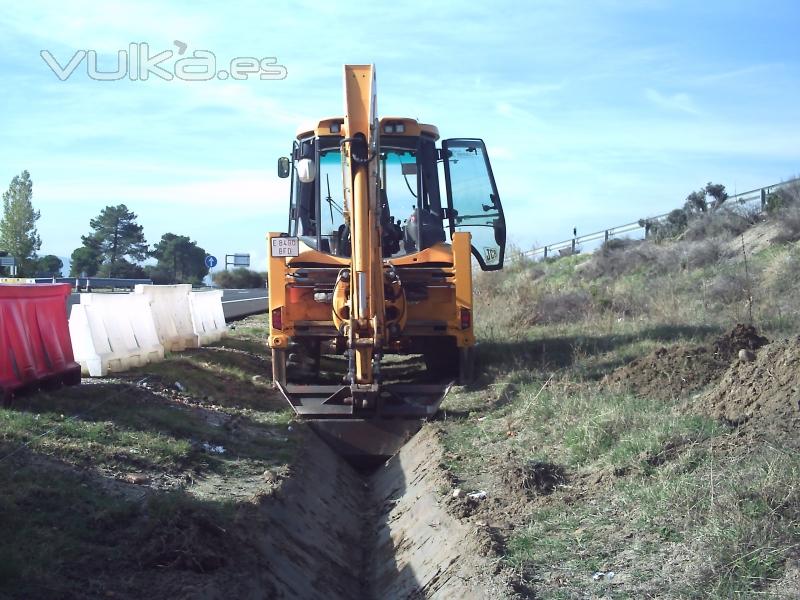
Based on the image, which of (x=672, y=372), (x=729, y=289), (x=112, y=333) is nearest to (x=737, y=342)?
(x=672, y=372)

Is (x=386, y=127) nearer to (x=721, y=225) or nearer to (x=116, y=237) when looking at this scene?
(x=721, y=225)

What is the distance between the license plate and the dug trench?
2.46 meters

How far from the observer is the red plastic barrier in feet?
29.6

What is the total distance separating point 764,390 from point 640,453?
4.77 feet

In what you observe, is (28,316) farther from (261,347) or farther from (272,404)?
(261,347)

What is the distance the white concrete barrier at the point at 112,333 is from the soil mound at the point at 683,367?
6161mm

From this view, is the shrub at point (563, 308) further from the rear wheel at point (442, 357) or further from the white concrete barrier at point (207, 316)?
the white concrete barrier at point (207, 316)

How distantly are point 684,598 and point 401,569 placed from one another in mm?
2849

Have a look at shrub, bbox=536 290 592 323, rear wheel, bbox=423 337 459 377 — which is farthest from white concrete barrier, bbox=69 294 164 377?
shrub, bbox=536 290 592 323

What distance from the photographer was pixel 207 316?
17.5 m

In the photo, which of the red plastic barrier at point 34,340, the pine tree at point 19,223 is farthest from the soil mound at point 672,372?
the pine tree at point 19,223

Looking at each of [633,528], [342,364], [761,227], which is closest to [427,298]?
[342,364]

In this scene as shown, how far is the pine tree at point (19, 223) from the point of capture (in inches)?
2084

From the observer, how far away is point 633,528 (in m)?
5.65
